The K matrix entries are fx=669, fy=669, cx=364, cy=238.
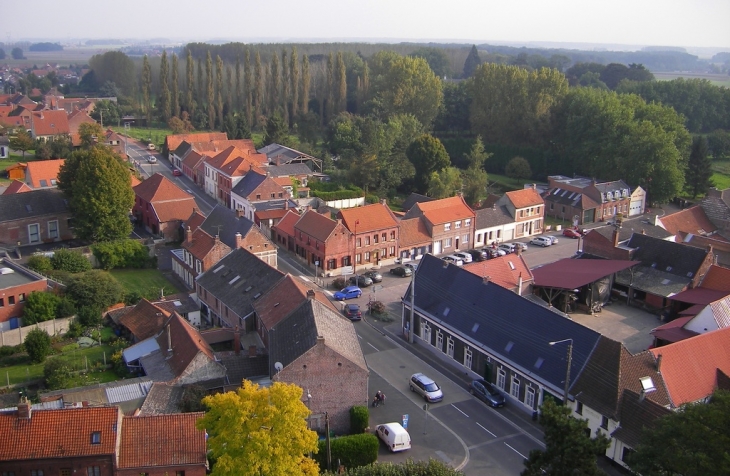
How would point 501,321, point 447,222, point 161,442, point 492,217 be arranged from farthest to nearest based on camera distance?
1. point 492,217
2. point 447,222
3. point 501,321
4. point 161,442

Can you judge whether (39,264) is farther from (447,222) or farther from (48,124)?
(48,124)

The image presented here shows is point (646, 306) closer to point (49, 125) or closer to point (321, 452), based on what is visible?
point (321, 452)

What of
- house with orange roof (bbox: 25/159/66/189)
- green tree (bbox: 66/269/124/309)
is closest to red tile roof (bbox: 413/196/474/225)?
green tree (bbox: 66/269/124/309)

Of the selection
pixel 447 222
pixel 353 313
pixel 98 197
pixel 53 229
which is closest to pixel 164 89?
pixel 53 229

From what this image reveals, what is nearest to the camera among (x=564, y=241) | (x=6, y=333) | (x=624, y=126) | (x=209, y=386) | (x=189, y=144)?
(x=209, y=386)

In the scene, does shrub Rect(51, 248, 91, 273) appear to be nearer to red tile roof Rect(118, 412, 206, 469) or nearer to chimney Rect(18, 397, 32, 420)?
chimney Rect(18, 397, 32, 420)

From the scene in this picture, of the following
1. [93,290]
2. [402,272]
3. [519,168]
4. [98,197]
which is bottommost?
[402,272]

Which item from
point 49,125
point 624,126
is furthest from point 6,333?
point 624,126
